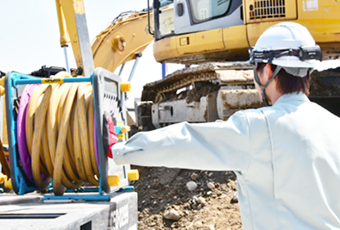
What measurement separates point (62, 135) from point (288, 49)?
66.7 inches

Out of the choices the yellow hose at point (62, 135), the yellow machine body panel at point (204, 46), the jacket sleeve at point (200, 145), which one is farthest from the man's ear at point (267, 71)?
the yellow machine body panel at point (204, 46)

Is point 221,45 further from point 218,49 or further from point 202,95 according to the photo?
point 202,95

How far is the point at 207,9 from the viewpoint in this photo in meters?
6.89

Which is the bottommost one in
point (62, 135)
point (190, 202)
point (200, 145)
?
point (190, 202)

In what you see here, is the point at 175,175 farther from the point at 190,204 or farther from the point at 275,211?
the point at 275,211

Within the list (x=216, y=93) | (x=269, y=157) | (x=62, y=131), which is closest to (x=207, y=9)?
(x=216, y=93)

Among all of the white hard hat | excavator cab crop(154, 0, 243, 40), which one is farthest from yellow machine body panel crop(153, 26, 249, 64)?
the white hard hat

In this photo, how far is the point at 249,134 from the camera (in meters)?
1.55

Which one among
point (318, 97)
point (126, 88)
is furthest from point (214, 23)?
point (126, 88)

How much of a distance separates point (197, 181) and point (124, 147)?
13.5 feet

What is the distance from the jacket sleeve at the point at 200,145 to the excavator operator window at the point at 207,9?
5350 mm

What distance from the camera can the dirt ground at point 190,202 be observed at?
15.2ft

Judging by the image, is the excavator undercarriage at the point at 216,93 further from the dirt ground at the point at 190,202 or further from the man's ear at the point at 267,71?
the man's ear at the point at 267,71

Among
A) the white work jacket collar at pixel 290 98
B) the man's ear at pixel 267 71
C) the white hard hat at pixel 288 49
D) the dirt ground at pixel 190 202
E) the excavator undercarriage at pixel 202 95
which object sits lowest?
the dirt ground at pixel 190 202
